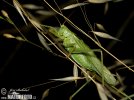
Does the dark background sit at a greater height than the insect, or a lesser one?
greater

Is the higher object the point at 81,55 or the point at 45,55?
the point at 45,55

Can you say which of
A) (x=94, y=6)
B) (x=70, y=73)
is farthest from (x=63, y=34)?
(x=70, y=73)

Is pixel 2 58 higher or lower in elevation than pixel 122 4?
higher

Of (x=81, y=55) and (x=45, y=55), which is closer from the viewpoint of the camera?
(x=81, y=55)

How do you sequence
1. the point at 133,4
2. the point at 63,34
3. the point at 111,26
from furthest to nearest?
the point at 111,26 → the point at 133,4 → the point at 63,34

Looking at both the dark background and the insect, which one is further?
the dark background

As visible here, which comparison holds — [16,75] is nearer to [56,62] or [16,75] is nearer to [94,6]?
[56,62]

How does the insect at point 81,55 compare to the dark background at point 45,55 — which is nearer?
the insect at point 81,55

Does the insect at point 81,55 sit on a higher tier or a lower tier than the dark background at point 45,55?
lower
